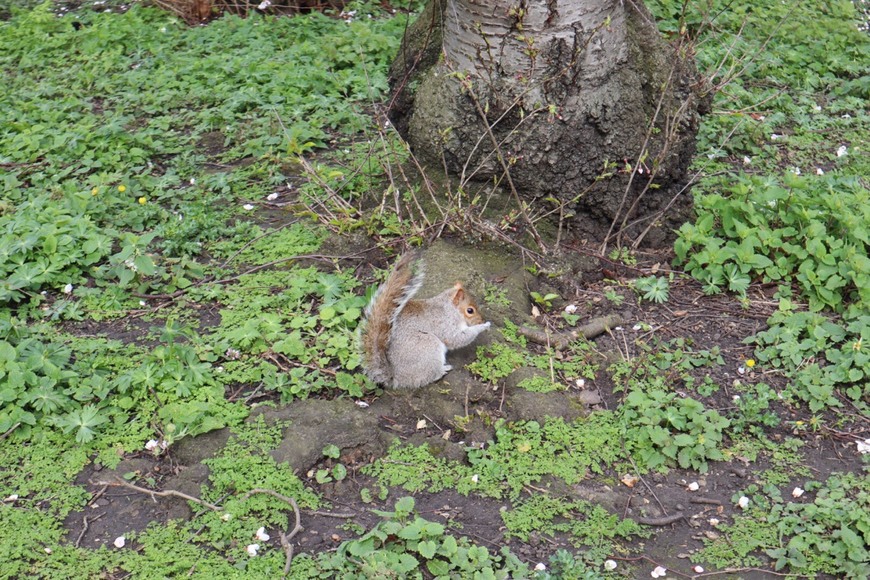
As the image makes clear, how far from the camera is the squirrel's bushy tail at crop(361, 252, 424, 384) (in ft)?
12.3

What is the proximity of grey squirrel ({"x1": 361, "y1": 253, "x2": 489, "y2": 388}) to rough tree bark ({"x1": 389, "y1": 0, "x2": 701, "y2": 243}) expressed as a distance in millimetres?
855

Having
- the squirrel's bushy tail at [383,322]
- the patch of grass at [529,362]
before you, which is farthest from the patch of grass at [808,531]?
the squirrel's bushy tail at [383,322]

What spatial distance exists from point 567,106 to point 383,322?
4.88 feet

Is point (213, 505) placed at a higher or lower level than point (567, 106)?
lower

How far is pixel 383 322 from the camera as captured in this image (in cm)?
376

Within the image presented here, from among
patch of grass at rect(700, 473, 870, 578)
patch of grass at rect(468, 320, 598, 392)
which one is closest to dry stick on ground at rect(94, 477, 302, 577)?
patch of grass at rect(468, 320, 598, 392)

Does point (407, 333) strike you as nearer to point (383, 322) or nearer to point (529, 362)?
point (383, 322)

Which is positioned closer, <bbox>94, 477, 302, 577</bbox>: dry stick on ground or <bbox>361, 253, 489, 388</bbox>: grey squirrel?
<bbox>94, 477, 302, 577</bbox>: dry stick on ground

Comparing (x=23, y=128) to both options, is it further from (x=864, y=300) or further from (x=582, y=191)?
(x=864, y=300)

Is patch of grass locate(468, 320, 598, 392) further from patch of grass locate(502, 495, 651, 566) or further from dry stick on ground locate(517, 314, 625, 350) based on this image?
patch of grass locate(502, 495, 651, 566)

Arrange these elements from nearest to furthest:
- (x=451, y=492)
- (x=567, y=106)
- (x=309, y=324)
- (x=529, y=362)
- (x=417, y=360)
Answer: (x=451, y=492), (x=417, y=360), (x=529, y=362), (x=309, y=324), (x=567, y=106)

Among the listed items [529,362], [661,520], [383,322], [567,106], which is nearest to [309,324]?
[383,322]

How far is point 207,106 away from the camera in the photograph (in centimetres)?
614

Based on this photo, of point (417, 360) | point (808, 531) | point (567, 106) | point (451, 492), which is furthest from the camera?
point (567, 106)
